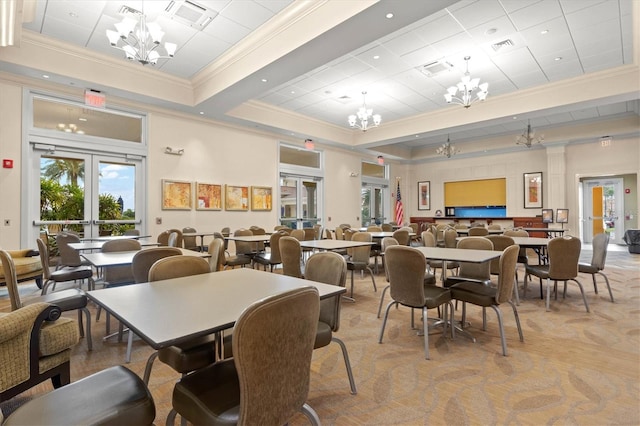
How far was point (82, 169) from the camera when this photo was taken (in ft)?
A: 22.8

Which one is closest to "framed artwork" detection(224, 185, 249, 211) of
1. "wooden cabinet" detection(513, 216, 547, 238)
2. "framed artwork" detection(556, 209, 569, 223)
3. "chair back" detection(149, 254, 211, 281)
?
Result: "chair back" detection(149, 254, 211, 281)

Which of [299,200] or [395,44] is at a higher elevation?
[395,44]

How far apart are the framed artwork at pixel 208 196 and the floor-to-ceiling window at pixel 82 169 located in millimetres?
1285

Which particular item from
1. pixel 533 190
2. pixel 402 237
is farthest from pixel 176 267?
pixel 533 190

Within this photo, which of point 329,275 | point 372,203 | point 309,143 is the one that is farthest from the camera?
point 372,203

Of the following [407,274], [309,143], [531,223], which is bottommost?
[407,274]

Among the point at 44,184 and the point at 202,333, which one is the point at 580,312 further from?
the point at 44,184

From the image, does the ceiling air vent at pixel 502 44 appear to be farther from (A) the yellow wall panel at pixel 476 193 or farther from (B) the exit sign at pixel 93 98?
→ (A) the yellow wall panel at pixel 476 193

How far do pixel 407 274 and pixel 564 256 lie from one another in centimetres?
259

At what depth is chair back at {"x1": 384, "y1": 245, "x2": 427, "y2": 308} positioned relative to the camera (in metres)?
2.95

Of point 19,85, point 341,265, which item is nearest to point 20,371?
point 341,265

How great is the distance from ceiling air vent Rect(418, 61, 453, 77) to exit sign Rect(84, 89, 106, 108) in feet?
21.3

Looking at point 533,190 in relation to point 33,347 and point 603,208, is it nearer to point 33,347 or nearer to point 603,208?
point 603,208

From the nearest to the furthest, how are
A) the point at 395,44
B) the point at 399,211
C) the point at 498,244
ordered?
1. the point at 498,244
2. the point at 395,44
3. the point at 399,211
